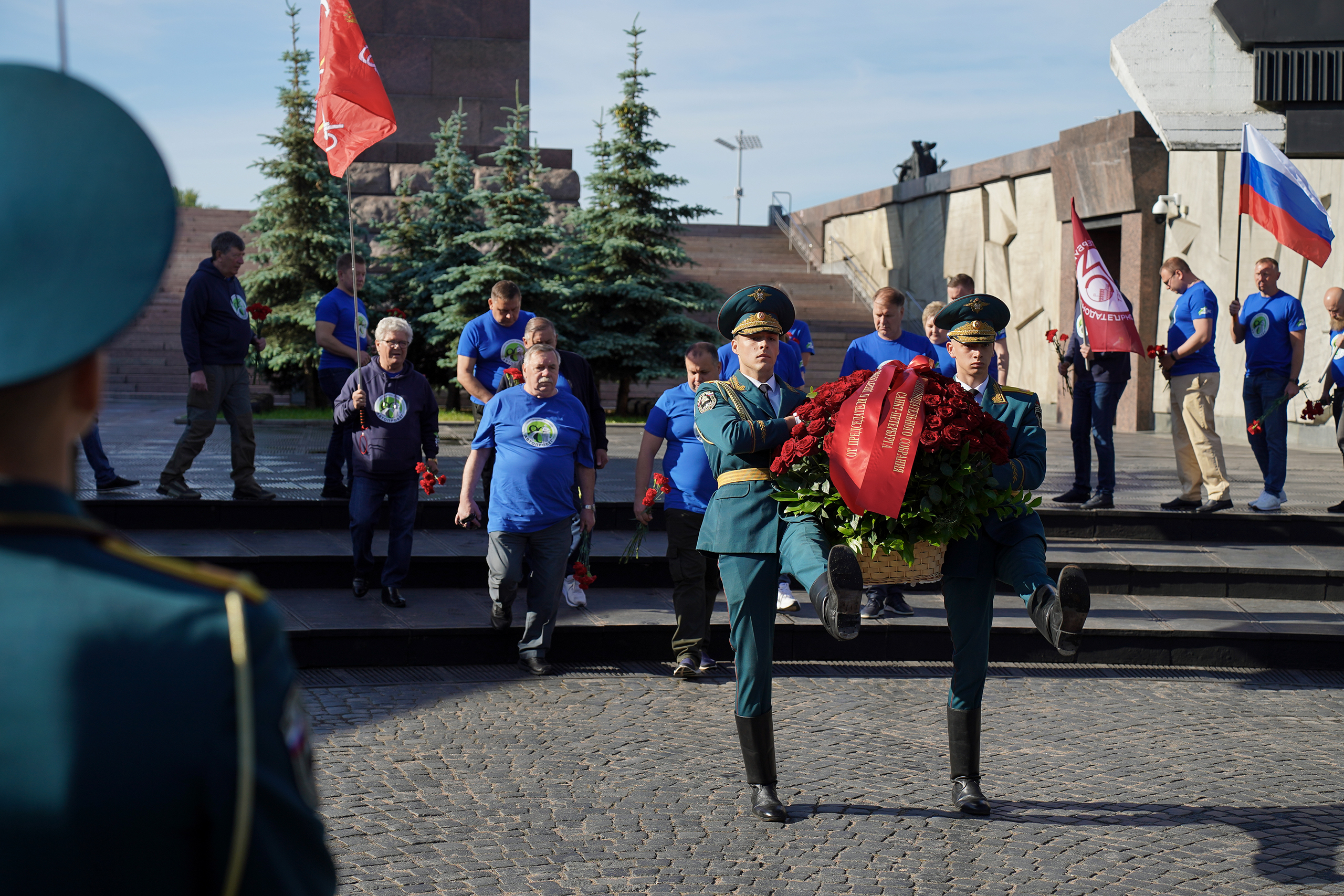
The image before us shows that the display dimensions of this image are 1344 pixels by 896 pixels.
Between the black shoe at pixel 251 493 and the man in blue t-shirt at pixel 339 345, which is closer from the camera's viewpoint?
the black shoe at pixel 251 493

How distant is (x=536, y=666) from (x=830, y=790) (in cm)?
251

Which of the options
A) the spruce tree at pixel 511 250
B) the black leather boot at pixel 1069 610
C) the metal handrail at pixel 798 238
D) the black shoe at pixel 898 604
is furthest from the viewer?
the metal handrail at pixel 798 238

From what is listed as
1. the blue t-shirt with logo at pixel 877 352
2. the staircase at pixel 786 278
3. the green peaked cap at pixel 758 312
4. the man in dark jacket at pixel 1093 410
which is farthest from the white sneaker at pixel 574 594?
the staircase at pixel 786 278

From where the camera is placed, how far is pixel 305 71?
2011 centimetres

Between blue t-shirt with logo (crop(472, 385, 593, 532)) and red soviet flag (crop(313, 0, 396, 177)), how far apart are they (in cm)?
309

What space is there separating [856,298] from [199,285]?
21.5 meters

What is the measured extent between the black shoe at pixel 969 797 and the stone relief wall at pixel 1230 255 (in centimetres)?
1347

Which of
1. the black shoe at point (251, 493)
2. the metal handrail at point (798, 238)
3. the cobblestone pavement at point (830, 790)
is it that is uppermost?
the metal handrail at point (798, 238)

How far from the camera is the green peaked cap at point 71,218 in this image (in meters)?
1.06

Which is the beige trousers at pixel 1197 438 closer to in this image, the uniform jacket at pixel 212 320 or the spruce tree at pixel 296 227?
the uniform jacket at pixel 212 320

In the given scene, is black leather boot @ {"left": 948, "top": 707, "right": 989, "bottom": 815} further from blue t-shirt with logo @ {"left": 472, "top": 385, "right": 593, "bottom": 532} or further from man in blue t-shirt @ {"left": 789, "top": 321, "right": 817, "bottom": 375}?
man in blue t-shirt @ {"left": 789, "top": 321, "right": 817, "bottom": 375}

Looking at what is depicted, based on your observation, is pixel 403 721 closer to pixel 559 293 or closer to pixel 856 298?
pixel 559 293

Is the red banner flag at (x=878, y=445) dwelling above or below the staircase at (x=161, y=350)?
below

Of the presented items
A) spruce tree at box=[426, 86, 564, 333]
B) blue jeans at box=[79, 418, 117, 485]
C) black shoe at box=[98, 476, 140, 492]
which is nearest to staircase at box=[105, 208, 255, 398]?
spruce tree at box=[426, 86, 564, 333]
